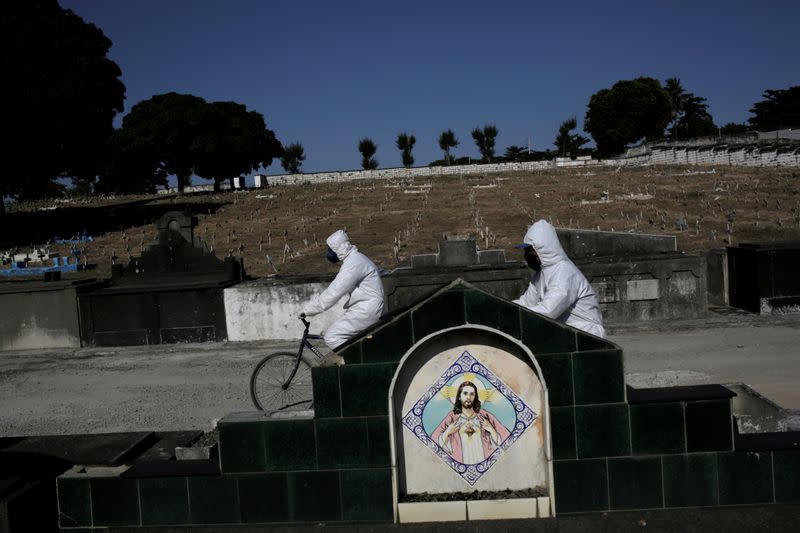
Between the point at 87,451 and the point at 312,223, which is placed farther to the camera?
the point at 312,223

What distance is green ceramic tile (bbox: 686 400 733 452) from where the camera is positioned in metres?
3.93

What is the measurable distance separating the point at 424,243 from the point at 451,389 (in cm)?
1932

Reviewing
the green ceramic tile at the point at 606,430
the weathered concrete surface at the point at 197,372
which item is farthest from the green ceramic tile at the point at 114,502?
the weathered concrete surface at the point at 197,372

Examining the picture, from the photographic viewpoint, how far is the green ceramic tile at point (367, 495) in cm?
406

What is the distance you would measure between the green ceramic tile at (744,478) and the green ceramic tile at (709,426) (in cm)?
7

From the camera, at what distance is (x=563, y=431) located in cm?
397

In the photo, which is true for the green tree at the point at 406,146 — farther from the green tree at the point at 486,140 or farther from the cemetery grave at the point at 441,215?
the cemetery grave at the point at 441,215

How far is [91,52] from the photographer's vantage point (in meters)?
44.5

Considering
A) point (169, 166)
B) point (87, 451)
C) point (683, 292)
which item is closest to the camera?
point (87, 451)

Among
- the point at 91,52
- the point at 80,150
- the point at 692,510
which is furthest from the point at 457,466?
the point at 91,52

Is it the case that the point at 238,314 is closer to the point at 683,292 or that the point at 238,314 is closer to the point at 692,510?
the point at 683,292

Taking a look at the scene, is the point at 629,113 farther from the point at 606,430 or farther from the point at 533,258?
the point at 606,430

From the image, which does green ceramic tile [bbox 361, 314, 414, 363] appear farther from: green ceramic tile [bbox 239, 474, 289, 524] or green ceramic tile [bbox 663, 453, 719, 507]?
green ceramic tile [bbox 663, 453, 719, 507]

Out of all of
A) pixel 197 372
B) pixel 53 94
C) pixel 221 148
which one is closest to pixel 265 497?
pixel 197 372
